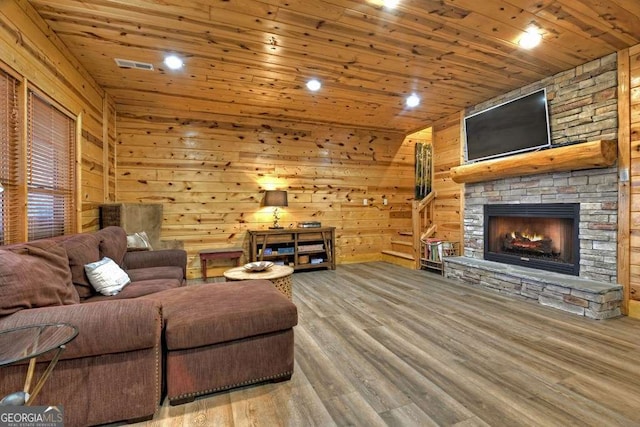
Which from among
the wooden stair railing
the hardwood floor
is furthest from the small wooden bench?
the wooden stair railing

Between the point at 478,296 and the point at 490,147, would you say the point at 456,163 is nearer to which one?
the point at 490,147

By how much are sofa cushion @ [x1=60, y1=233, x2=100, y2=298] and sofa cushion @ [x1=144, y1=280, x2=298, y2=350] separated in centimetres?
59

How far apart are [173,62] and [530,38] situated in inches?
136

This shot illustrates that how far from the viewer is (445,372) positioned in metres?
2.03

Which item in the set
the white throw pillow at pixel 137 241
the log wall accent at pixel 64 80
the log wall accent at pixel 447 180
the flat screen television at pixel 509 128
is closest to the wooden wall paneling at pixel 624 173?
the flat screen television at pixel 509 128

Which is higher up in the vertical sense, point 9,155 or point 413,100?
point 413,100

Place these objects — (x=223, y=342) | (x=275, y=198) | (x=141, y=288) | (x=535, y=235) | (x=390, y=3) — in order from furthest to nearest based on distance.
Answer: (x=275, y=198) → (x=535, y=235) → (x=141, y=288) → (x=390, y=3) → (x=223, y=342)

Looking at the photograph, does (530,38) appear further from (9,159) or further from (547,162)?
(9,159)

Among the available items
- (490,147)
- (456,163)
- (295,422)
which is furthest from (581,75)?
(295,422)

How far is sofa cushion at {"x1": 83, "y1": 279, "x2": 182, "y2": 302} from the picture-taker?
7.47 feet

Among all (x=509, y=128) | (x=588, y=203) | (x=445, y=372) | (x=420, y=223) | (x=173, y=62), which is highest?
(x=173, y=62)

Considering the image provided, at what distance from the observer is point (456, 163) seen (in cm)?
499

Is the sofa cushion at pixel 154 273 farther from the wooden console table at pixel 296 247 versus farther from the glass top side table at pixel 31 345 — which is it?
the wooden console table at pixel 296 247

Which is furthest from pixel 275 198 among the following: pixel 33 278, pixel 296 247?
pixel 33 278
